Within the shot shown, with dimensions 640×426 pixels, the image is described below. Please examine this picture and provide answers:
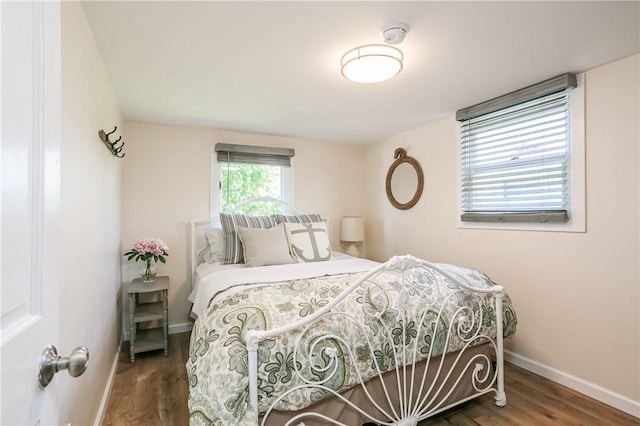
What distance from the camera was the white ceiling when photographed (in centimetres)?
146

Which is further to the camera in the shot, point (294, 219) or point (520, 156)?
point (294, 219)

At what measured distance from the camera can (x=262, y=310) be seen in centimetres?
145

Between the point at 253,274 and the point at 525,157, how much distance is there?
2.30m

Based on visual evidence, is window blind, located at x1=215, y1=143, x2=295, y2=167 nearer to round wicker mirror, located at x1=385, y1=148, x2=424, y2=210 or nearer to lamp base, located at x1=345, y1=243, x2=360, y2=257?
round wicker mirror, located at x1=385, y1=148, x2=424, y2=210

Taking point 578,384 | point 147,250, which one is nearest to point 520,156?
point 578,384

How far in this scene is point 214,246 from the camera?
309 centimetres

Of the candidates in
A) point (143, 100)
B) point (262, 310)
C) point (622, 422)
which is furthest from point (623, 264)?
point (143, 100)

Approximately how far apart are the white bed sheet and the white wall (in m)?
0.62

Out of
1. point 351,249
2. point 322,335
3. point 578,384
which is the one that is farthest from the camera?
point 351,249

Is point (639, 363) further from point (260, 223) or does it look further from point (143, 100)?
point (143, 100)

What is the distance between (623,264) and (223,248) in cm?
308

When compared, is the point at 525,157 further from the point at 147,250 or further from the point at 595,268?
the point at 147,250

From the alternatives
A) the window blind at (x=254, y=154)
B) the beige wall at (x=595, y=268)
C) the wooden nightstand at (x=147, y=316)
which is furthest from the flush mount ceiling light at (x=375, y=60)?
the wooden nightstand at (x=147, y=316)

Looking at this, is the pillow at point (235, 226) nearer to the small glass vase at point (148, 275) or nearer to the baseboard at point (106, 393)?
the small glass vase at point (148, 275)
